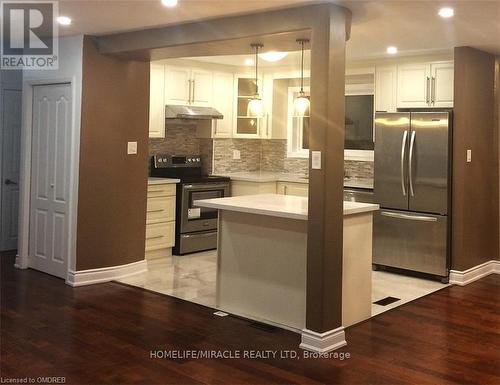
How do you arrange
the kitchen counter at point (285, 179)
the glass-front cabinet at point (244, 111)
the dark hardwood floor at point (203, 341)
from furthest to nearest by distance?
the glass-front cabinet at point (244, 111) → the kitchen counter at point (285, 179) → the dark hardwood floor at point (203, 341)

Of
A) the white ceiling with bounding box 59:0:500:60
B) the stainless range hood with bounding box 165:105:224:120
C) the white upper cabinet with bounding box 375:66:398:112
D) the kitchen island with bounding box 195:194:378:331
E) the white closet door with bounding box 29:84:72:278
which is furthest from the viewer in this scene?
the stainless range hood with bounding box 165:105:224:120

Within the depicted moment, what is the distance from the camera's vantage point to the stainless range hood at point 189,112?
656 cm

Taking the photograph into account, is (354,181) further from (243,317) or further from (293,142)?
(243,317)

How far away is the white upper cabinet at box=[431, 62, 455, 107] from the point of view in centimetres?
577

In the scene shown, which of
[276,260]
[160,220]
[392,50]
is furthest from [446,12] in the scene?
[160,220]

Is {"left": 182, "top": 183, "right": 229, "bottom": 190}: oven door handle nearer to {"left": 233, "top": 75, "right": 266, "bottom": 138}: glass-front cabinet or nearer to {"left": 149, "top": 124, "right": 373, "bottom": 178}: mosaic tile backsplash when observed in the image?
{"left": 149, "top": 124, "right": 373, "bottom": 178}: mosaic tile backsplash

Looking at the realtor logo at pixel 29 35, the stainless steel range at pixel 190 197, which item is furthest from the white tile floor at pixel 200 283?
the realtor logo at pixel 29 35

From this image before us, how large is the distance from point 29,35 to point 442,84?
4.10 m

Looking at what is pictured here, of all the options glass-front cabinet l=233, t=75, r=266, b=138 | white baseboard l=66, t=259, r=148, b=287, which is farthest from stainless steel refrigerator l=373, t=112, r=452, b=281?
white baseboard l=66, t=259, r=148, b=287

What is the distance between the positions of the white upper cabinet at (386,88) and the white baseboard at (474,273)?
189 cm

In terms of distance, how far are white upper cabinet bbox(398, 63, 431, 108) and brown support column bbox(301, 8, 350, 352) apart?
2.44 metres

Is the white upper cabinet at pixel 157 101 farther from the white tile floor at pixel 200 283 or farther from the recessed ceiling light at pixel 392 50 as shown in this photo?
the recessed ceiling light at pixel 392 50

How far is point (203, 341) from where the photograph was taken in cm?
382

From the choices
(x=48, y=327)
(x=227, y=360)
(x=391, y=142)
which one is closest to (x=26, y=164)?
(x=48, y=327)
